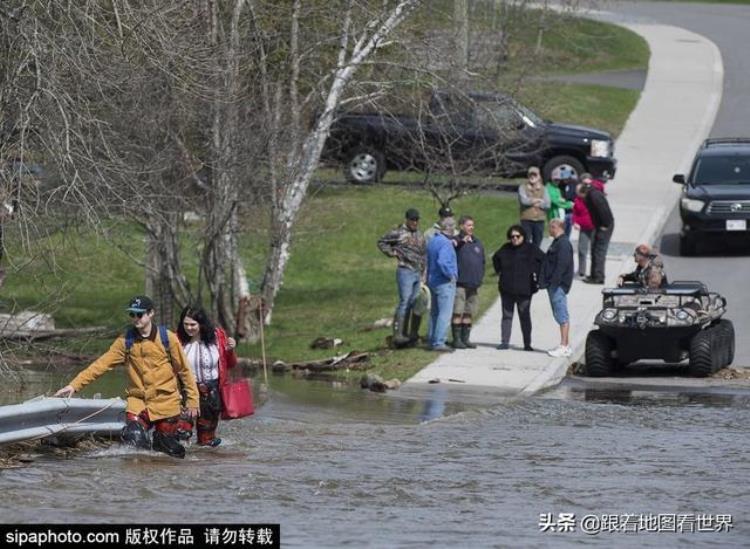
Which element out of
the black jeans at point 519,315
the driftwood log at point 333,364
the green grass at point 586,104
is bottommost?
the driftwood log at point 333,364

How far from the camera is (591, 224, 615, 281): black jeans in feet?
86.2

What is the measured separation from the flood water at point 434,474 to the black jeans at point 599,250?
21.9 feet

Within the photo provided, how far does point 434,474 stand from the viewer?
14984 millimetres

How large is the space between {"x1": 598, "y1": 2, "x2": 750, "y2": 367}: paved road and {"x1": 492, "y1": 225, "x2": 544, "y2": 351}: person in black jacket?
2.78 metres

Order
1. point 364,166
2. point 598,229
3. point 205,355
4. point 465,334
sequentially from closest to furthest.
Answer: point 205,355 → point 465,334 → point 598,229 → point 364,166

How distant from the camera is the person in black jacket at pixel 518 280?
2253cm

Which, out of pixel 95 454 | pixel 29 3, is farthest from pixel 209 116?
pixel 95 454

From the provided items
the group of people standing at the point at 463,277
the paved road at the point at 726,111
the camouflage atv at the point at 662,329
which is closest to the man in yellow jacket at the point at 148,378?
the camouflage atv at the point at 662,329

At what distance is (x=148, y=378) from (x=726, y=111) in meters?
30.6

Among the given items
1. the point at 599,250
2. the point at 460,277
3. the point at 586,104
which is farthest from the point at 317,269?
the point at 586,104

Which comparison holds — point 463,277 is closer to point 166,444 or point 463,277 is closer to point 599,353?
point 599,353

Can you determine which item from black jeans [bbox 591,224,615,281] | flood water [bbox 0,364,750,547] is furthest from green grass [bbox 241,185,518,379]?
flood water [bbox 0,364,750,547]

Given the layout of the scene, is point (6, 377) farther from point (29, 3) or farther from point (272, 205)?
point (272, 205)

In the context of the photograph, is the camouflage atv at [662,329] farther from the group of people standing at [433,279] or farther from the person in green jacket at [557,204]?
the person in green jacket at [557,204]
